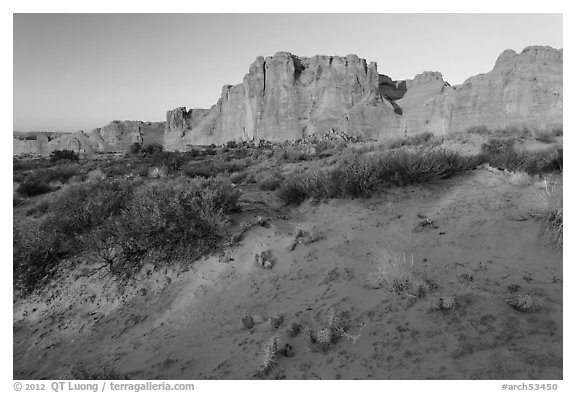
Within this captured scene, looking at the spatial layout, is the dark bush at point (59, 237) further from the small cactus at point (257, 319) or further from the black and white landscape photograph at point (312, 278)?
the small cactus at point (257, 319)

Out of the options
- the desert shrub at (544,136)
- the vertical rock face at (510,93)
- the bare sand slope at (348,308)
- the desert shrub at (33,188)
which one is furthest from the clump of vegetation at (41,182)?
the vertical rock face at (510,93)

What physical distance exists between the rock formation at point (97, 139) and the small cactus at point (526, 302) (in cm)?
9754

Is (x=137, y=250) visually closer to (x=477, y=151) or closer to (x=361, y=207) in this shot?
(x=361, y=207)

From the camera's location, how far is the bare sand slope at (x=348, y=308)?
2.69 meters

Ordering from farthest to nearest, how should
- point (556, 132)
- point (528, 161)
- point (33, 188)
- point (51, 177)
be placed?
point (51, 177)
point (33, 188)
point (556, 132)
point (528, 161)

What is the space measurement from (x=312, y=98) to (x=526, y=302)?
7201 centimetres

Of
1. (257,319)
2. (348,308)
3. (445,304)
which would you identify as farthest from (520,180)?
(257,319)

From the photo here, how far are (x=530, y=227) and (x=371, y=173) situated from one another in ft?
9.57

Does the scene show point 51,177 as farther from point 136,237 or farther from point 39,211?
point 136,237

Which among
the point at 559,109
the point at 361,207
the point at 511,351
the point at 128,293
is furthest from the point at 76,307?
the point at 559,109

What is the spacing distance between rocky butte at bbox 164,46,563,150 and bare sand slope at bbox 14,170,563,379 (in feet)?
178

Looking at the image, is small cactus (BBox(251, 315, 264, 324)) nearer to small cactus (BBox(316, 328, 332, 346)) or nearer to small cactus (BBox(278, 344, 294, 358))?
small cactus (BBox(278, 344, 294, 358))

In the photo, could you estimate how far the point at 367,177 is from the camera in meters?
6.72

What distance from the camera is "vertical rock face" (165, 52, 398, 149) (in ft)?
225
